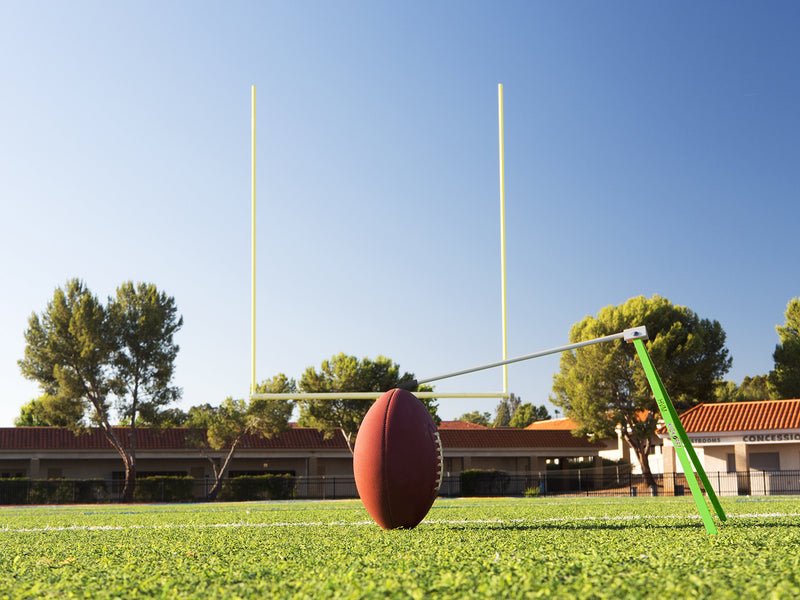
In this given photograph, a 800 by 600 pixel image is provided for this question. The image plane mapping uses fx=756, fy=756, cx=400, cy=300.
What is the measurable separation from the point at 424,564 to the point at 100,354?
1158 inches

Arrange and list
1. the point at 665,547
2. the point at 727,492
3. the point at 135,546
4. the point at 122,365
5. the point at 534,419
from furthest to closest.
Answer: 1. the point at 534,419
2. the point at 122,365
3. the point at 727,492
4. the point at 135,546
5. the point at 665,547

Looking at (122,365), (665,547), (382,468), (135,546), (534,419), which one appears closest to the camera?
(665,547)

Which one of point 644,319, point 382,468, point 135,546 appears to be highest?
point 644,319

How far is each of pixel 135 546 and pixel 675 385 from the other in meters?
31.2

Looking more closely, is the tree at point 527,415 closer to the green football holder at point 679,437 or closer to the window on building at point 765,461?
the window on building at point 765,461

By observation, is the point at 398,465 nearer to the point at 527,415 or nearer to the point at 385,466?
the point at 385,466

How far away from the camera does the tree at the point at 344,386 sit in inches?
1330

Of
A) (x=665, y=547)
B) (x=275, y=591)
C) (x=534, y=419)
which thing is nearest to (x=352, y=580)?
(x=275, y=591)

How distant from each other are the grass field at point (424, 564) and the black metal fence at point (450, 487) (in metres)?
21.5

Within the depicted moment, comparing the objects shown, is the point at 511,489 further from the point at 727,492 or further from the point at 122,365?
the point at 122,365

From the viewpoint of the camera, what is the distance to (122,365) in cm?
3162

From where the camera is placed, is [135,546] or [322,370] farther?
[322,370]

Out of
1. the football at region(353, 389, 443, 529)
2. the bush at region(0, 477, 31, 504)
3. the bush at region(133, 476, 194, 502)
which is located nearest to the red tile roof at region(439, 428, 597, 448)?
the bush at region(133, 476, 194, 502)

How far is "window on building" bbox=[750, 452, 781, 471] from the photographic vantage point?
95.1 feet
